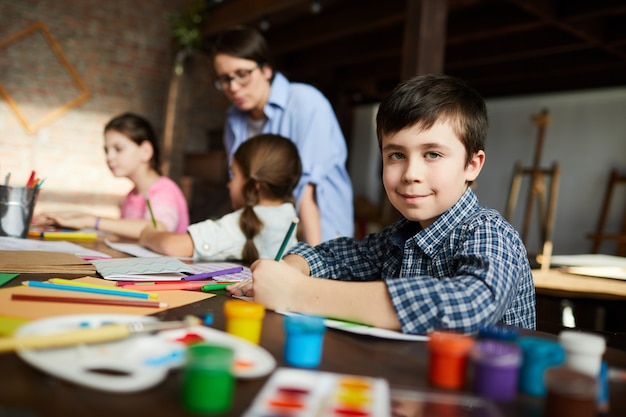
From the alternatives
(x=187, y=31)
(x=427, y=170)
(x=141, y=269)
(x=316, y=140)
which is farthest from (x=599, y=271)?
(x=187, y=31)

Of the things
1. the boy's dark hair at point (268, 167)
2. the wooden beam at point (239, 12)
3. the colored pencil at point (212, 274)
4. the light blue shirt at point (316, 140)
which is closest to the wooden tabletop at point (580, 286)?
Answer: the light blue shirt at point (316, 140)

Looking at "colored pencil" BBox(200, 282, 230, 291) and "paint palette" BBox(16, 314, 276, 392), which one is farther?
"colored pencil" BBox(200, 282, 230, 291)

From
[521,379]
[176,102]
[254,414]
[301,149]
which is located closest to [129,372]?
[254,414]

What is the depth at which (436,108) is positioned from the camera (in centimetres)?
102

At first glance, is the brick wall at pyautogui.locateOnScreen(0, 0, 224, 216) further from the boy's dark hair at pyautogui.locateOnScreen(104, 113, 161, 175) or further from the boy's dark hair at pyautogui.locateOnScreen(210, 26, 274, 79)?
the boy's dark hair at pyautogui.locateOnScreen(210, 26, 274, 79)

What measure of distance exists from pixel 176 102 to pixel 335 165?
4228 mm

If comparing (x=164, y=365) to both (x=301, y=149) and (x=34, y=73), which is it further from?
(x=34, y=73)

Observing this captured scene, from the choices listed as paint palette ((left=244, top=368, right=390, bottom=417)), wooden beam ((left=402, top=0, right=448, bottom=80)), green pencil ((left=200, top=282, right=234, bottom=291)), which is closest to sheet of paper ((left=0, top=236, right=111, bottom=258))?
green pencil ((left=200, top=282, right=234, bottom=291))

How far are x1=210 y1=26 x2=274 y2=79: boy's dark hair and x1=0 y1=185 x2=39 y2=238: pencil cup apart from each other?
2.69 ft

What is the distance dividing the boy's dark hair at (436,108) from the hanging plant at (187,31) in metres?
4.86

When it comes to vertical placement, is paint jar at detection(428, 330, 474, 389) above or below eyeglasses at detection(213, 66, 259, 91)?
below

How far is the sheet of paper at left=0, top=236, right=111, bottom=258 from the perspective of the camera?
4.55 ft

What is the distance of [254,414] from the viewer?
458 millimetres

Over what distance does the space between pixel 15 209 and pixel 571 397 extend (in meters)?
1.51
